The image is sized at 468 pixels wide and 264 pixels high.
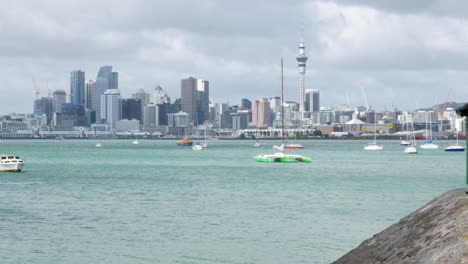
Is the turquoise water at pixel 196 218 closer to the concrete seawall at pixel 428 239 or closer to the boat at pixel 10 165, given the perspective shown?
the concrete seawall at pixel 428 239

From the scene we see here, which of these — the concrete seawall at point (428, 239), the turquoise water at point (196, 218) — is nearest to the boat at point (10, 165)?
the turquoise water at point (196, 218)

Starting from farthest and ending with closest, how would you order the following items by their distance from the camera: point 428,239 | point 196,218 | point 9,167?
point 9,167 < point 196,218 < point 428,239

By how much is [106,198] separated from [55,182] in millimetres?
21557

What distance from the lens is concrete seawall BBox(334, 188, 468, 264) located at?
14898 millimetres

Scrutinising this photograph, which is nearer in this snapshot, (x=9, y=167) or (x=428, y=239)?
(x=428, y=239)

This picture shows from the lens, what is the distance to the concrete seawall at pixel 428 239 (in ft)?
48.9

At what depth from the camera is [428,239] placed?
16375 millimetres

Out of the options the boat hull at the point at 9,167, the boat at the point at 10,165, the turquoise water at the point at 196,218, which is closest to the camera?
the turquoise water at the point at 196,218

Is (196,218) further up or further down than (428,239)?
further down

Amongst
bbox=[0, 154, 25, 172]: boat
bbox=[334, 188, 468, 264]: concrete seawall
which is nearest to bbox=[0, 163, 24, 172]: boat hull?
bbox=[0, 154, 25, 172]: boat

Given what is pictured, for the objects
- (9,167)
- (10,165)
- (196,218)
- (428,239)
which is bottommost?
(196,218)

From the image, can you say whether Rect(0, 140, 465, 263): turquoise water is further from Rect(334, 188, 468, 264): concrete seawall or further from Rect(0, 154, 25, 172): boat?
Rect(0, 154, 25, 172): boat

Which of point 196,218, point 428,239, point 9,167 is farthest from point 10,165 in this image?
point 428,239

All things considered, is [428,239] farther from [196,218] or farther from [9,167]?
[9,167]
